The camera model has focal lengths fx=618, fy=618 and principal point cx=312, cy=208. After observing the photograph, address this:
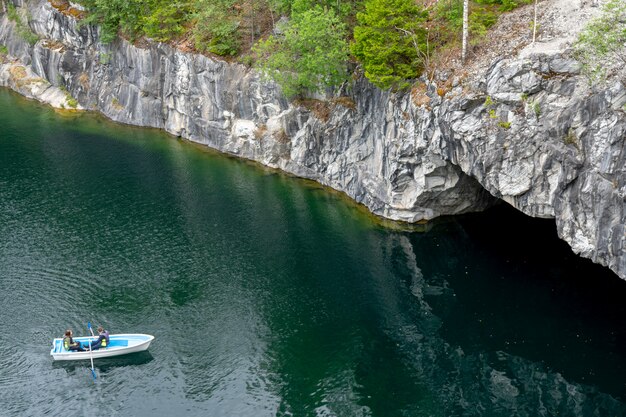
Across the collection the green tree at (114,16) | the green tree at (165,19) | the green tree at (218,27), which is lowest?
the green tree at (218,27)

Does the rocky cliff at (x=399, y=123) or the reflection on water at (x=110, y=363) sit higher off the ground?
the rocky cliff at (x=399, y=123)

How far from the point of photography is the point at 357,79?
55.0 metres

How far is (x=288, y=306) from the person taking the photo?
42.6 m

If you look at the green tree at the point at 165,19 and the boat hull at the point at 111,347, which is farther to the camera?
the green tree at the point at 165,19

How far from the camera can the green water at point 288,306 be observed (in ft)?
116

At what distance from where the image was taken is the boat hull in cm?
3809

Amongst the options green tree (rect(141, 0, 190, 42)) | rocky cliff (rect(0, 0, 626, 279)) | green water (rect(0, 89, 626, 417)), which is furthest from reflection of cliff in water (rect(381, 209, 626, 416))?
green tree (rect(141, 0, 190, 42))


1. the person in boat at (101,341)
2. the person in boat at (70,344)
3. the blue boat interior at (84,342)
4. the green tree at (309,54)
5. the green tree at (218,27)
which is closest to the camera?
the person in boat at (70,344)

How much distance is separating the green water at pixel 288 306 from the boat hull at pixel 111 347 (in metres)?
0.63

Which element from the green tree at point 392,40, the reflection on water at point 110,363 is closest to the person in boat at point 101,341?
the reflection on water at point 110,363

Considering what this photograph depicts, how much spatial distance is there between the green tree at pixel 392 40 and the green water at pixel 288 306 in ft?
42.9

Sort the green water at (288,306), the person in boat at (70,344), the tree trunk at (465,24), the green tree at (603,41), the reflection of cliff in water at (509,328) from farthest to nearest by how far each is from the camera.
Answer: the tree trunk at (465,24), the person in boat at (70,344), the green water at (288,306), the reflection of cliff in water at (509,328), the green tree at (603,41)

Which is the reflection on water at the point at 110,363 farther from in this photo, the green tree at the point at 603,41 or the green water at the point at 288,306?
the green tree at the point at 603,41

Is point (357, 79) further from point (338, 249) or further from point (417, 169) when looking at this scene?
point (338, 249)
